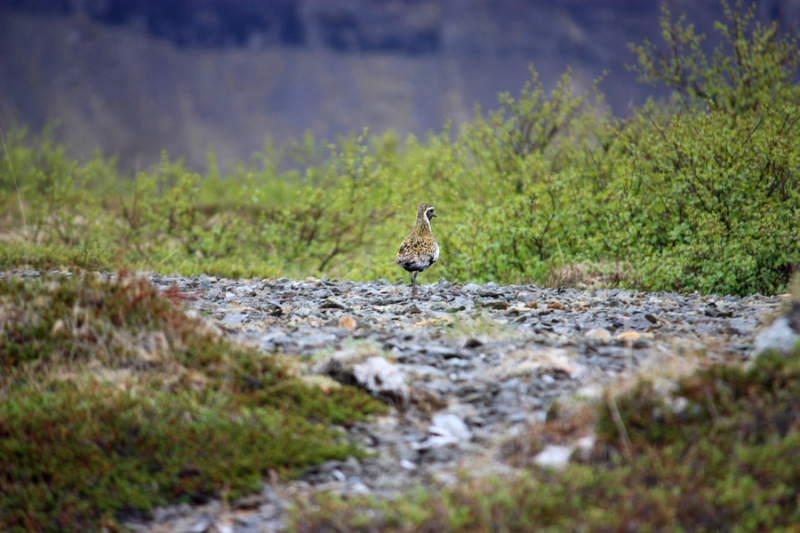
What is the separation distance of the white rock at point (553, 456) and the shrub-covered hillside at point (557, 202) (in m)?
8.20

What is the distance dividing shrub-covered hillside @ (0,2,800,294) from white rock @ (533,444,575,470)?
8.20 m

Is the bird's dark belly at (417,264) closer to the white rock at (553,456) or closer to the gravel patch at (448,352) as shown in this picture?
the gravel patch at (448,352)

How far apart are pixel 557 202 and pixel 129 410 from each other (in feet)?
38.1

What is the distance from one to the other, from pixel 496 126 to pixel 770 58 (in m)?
8.42

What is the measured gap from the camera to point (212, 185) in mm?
37531

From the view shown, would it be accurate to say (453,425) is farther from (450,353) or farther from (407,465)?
(450,353)

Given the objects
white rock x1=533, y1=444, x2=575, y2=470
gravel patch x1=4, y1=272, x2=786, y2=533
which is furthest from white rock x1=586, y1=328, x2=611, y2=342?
white rock x1=533, y1=444, x2=575, y2=470

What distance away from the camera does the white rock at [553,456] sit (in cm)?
448

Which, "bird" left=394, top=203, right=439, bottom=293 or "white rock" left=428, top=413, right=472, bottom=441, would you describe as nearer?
"white rock" left=428, top=413, right=472, bottom=441

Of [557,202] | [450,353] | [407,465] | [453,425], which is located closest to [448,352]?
[450,353]

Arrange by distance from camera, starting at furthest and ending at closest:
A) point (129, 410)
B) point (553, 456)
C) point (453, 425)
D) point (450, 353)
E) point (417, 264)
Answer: point (417, 264), point (450, 353), point (453, 425), point (129, 410), point (553, 456)

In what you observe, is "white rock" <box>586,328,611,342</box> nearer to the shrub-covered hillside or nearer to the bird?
the bird

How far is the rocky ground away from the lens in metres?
4.61

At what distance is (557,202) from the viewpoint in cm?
1455
